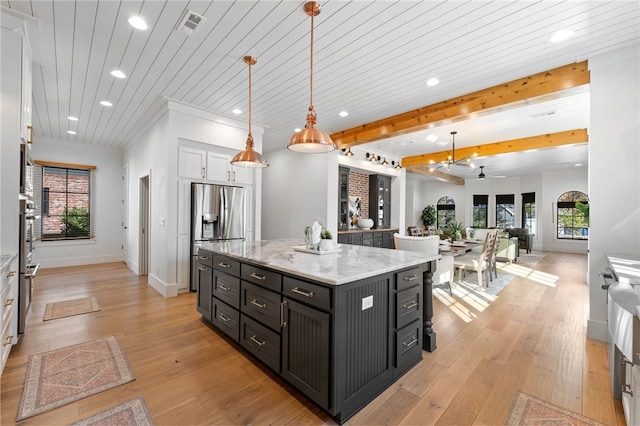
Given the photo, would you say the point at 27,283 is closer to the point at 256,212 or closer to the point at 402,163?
the point at 256,212

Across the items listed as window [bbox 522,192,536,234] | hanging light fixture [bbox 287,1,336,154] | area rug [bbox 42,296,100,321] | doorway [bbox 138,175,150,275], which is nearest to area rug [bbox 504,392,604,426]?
hanging light fixture [bbox 287,1,336,154]

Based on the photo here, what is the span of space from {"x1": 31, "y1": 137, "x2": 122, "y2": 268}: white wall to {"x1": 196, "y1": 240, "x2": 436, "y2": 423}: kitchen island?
6.16 meters

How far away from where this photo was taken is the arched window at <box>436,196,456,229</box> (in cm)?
1254

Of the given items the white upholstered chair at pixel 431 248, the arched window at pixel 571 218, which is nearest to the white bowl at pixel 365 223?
the white upholstered chair at pixel 431 248

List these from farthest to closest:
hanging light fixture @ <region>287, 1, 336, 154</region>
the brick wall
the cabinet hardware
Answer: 1. the brick wall
2. hanging light fixture @ <region>287, 1, 336, 154</region>
3. the cabinet hardware

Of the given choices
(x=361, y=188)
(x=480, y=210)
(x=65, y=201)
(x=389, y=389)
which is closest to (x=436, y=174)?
(x=480, y=210)

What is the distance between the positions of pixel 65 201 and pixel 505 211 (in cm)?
1414

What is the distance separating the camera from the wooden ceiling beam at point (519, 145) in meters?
5.27

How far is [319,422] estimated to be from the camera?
1.73 meters

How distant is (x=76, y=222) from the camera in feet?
22.1

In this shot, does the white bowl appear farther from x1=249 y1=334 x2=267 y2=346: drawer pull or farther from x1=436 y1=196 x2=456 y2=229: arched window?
x1=436 y1=196 x2=456 y2=229: arched window

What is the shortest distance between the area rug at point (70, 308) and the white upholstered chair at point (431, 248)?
421cm

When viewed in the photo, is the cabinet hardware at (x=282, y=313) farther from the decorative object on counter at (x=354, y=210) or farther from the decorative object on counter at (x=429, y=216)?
the decorative object on counter at (x=429, y=216)

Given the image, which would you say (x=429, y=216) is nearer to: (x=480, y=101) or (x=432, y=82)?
(x=480, y=101)
